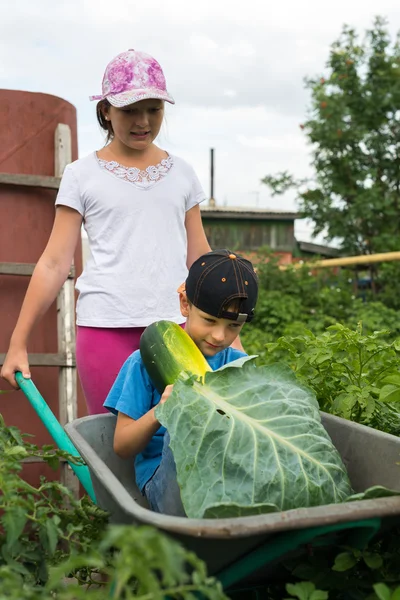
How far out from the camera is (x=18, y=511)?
1.82m

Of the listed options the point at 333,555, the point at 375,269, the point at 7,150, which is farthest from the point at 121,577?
the point at 375,269

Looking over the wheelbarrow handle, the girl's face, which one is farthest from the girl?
the wheelbarrow handle

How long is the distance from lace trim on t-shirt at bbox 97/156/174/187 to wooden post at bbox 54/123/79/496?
195 centimetres

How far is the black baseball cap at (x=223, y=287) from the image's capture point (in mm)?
2531

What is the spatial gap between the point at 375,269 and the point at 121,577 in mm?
12761

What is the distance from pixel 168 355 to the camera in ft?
8.07

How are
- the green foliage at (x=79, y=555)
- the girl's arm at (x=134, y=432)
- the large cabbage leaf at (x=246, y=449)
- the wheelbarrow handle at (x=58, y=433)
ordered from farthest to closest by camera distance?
the wheelbarrow handle at (x=58, y=433)
the girl's arm at (x=134, y=432)
the large cabbage leaf at (x=246, y=449)
the green foliage at (x=79, y=555)

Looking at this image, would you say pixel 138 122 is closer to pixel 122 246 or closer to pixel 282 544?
pixel 122 246

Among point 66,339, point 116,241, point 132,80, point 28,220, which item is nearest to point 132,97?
point 132,80

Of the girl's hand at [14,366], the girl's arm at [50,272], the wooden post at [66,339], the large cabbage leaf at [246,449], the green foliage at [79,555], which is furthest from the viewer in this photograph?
the wooden post at [66,339]

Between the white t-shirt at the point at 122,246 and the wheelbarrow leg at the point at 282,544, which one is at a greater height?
the white t-shirt at the point at 122,246

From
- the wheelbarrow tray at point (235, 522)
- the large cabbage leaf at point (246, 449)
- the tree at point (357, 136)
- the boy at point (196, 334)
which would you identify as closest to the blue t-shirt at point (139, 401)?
the boy at point (196, 334)

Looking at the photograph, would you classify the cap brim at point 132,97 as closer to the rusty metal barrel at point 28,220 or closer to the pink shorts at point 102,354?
the pink shorts at point 102,354

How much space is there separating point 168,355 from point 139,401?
0.77 feet
